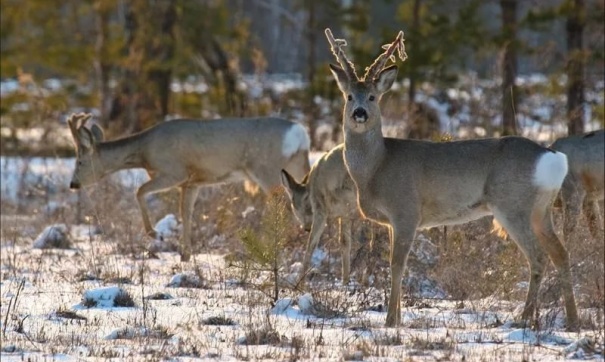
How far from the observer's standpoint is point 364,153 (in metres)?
9.39

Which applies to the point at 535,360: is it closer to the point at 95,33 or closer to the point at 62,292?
the point at 62,292

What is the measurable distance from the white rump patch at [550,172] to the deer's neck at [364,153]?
1.19 metres

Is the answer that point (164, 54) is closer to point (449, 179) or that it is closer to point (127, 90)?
point (127, 90)

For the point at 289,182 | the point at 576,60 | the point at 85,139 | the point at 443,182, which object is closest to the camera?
the point at 443,182

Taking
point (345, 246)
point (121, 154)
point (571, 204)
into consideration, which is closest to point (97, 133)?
point (121, 154)

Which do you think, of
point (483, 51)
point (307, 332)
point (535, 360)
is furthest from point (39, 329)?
point (483, 51)

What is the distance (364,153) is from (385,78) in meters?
0.57

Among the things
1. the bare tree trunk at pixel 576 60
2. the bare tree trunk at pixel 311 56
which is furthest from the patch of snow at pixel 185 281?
the bare tree trunk at pixel 311 56

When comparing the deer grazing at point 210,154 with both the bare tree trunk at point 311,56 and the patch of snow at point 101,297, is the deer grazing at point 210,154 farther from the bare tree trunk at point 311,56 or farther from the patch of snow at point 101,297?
the bare tree trunk at point 311,56

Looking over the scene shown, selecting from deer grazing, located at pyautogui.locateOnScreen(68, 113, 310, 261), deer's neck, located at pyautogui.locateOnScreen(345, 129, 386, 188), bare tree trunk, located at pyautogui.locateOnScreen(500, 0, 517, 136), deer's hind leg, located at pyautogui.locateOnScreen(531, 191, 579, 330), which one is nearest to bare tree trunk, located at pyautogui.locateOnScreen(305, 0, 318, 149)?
bare tree trunk, located at pyautogui.locateOnScreen(500, 0, 517, 136)

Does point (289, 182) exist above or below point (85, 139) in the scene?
below

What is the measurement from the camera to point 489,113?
1864 cm

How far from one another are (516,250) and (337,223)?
2949 millimetres

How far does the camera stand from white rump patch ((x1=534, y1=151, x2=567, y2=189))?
878 cm
